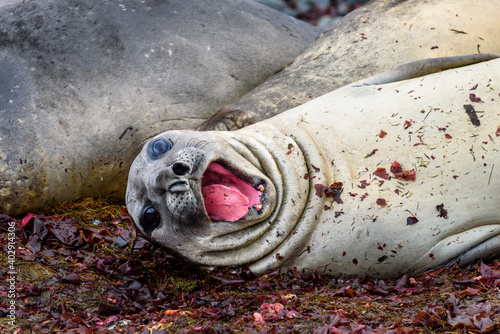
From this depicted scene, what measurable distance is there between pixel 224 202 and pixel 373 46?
190 cm

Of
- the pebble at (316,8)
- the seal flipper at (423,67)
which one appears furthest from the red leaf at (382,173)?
the pebble at (316,8)

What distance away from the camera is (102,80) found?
198 inches

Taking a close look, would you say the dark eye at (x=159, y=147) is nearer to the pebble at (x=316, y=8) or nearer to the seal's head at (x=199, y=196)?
the seal's head at (x=199, y=196)

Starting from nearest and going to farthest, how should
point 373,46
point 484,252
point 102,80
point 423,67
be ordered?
point 484,252 < point 423,67 < point 373,46 < point 102,80

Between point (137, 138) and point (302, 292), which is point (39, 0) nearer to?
point (137, 138)

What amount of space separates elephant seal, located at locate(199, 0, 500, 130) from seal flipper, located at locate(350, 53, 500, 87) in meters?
0.49

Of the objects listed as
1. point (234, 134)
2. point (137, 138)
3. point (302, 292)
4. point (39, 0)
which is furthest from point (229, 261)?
point (39, 0)

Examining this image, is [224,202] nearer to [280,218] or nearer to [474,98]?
[280,218]

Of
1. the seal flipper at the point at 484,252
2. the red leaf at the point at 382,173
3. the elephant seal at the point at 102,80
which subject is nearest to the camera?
the seal flipper at the point at 484,252

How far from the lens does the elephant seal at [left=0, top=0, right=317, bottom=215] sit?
477 cm

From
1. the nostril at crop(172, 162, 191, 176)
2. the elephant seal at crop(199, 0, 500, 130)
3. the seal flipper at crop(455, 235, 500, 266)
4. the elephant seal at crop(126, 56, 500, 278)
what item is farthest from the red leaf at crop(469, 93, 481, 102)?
the nostril at crop(172, 162, 191, 176)

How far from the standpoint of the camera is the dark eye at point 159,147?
3.77m

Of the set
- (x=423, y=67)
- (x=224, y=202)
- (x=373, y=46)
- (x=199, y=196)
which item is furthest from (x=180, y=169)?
(x=373, y=46)

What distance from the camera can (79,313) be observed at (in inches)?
133
